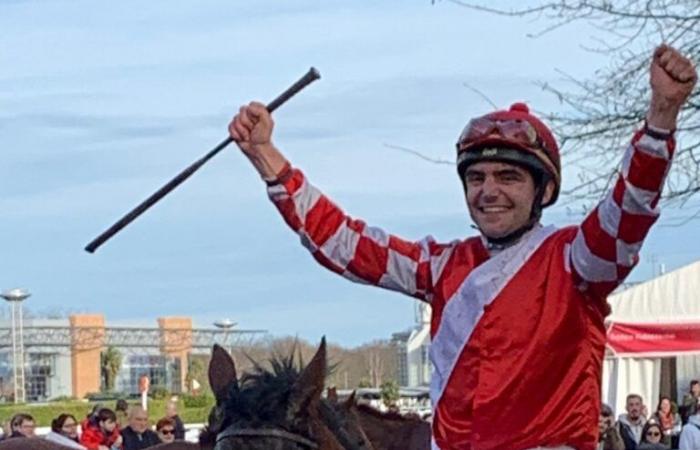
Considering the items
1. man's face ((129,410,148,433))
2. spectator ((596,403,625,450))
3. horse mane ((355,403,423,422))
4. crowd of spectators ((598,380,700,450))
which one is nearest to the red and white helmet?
→ horse mane ((355,403,423,422))

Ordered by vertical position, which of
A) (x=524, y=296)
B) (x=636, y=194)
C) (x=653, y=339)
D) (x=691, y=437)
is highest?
(x=636, y=194)

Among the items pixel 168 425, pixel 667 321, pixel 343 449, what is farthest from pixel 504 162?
pixel 667 321

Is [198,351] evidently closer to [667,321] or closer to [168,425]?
[667,321]

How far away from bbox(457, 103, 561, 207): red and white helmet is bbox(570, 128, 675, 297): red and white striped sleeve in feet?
0.71

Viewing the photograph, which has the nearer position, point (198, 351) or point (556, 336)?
point (556, 336)

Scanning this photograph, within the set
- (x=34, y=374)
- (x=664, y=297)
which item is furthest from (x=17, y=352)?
(x=664, y=297)

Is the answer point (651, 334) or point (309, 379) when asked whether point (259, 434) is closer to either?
point (309, 379)

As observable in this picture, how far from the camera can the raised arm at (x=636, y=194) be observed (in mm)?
3732

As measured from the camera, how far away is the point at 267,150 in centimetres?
449

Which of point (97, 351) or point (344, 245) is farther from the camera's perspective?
point (97, 351)

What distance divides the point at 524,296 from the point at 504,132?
1.52 feet

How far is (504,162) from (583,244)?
1.05 feet

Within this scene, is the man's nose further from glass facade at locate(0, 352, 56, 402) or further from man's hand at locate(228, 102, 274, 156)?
glass facade at locate(0, 352, 56, 402)

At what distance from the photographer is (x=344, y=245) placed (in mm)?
4523
